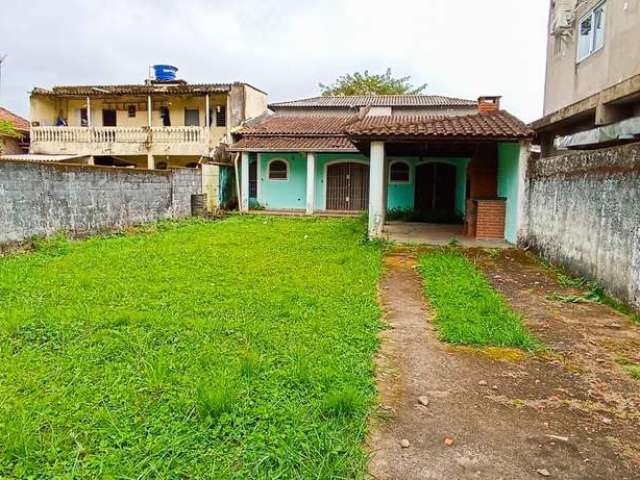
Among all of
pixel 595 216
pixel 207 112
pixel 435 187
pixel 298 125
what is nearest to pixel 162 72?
pixel 207 112

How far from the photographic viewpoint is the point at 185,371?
3.85 meters

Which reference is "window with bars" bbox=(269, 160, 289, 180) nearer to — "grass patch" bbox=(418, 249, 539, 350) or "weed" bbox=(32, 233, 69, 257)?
"weed" bbox=(32, 233, 69, 257)

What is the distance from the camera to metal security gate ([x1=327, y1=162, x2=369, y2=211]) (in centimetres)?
2155

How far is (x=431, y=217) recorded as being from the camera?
17.9 meters

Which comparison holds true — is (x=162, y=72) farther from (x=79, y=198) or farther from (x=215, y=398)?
(x=215, y=398)

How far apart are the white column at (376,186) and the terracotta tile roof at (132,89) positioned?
1353 centimetres

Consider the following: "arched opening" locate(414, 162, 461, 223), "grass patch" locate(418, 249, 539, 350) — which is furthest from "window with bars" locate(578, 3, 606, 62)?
"arched opening" locate(414, 162, 461, 223)

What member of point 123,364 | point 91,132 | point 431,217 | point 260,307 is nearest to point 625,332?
point 260,307

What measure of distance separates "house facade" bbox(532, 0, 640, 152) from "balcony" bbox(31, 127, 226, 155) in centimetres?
1405

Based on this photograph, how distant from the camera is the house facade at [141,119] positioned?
22141mm

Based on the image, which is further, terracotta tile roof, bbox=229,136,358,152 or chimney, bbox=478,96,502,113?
terracotta tile roof, bbox=229,136,358,152

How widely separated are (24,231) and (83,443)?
8.27 m

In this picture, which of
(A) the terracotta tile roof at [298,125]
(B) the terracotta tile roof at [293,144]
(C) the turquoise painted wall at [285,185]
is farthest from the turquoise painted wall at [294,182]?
(A) the terracotta tile roof at [298,125]

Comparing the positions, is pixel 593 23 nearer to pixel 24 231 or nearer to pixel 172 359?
pixel 172 359
